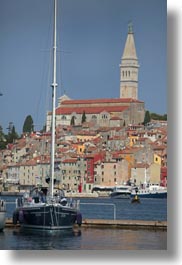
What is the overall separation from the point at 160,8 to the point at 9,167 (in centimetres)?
3484

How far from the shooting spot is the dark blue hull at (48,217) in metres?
10.8

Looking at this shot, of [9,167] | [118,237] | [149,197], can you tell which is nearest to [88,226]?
[118,237]

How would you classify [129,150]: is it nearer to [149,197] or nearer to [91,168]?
[91,168]

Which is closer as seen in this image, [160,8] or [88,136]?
[160,8]

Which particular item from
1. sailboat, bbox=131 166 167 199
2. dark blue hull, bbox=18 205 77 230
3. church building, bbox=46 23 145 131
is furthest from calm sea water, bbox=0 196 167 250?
church building, bbox=46 23 145 131

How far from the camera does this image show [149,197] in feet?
130

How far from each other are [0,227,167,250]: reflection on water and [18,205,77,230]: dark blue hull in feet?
0.31

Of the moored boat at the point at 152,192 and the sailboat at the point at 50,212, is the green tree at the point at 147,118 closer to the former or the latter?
the moored boat at the point at 152,192

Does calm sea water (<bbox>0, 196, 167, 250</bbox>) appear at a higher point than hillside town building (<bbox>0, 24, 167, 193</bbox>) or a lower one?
lower

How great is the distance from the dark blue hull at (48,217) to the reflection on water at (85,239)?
0.09 metres

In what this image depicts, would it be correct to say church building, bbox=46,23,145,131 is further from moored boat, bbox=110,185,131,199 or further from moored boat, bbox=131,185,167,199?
moored boat, bbox=131,185,167,199

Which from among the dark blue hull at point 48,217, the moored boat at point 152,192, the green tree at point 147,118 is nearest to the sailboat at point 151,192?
the moored boat at point 152,192

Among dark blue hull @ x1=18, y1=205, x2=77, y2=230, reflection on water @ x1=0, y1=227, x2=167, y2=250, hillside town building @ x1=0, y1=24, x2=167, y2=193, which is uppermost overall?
hillside town building @ x1=0, y1=24, x2=167, y2=193

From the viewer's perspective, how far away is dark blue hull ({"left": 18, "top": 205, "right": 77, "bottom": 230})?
1083cm
